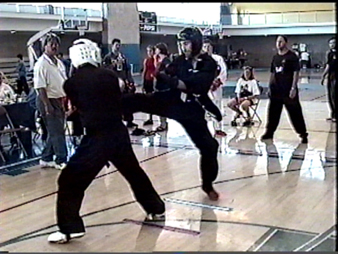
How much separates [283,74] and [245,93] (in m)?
2.62

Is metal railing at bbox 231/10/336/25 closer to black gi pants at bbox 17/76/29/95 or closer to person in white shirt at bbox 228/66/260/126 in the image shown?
person in white shirt at bbox 228/66/260/126

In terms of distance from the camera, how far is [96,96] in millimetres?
2607

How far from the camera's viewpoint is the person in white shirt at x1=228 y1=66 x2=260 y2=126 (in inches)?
244

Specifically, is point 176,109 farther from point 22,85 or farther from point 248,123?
point 22,85

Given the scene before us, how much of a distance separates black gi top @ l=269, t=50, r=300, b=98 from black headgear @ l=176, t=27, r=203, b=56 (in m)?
1.54

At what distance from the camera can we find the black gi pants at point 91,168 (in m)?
2.71

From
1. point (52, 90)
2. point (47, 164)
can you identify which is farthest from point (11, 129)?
point (52, 90)

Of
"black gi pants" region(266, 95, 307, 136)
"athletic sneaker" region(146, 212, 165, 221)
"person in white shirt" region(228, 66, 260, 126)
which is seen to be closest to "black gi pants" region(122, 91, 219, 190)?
"athletic sneaker" region(146, 212, 165, 221)

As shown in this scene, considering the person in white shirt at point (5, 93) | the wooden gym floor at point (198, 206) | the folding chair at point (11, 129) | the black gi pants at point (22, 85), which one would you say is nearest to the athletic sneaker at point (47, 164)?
the wooden gym floor at point (198, 206)

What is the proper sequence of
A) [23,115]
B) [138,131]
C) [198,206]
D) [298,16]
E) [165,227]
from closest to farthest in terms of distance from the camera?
[298,16] → [165,227] → [198,206] → [23,115] → [138,131]

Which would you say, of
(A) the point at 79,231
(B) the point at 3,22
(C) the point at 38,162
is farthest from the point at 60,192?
(B) the point at 3,22

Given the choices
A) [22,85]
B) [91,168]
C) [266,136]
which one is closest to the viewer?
[91,168]

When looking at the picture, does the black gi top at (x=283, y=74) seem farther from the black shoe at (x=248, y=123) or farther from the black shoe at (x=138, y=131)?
the black shoe at (x=138, y=131)

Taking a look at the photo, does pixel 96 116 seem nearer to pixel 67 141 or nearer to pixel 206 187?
pixel 206 187
